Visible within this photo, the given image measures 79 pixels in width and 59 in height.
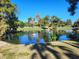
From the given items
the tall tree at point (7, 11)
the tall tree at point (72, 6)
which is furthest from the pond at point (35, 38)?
the tall tree at point (7, 11)

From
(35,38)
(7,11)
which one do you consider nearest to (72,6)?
(35,38)

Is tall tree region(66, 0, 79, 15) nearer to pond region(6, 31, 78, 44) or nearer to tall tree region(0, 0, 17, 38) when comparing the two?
pond region(6, 31, 78, 44)

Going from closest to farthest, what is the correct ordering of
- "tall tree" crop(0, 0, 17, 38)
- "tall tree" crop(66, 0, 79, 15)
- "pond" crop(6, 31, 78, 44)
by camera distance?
1. "tall tree" crop(66, 0, 79, 15)
2. "pond" crop(6, 31, 78, 44)
3. "tall tree" crop(0, 0, 17, 38)

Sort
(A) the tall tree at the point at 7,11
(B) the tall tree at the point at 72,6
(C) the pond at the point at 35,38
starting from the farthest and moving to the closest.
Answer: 1. (A) the tall tree at the point at 7,11
2. (C) the pond at the point at 35,38
3. (B) the tall tree at the point at 72,6

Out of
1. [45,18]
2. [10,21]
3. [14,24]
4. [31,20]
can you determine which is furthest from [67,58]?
[31,20]

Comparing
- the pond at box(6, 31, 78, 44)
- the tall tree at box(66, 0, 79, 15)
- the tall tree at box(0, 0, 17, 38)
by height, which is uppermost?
the tall tree at box(0, 0, 17, 38)

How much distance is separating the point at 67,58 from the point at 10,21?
5431 centimetres

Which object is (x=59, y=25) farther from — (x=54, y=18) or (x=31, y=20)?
(x=31, y=20)

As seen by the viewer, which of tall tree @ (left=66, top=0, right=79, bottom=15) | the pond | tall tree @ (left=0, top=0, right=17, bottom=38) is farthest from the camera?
tall tree @ (left=0, top=0, right=17, bottom=38)

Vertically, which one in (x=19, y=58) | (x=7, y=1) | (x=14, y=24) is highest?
(x=7, y=1)

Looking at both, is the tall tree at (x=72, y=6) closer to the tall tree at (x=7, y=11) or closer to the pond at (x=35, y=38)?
the pond at (x=35, y=38)

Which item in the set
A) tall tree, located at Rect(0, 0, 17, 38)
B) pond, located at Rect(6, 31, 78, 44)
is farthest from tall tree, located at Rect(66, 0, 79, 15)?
tall tree, located at Rect(0, 0, 17, 38)

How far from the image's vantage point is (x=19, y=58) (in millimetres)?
11539

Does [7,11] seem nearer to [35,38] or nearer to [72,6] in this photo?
[35,38]
